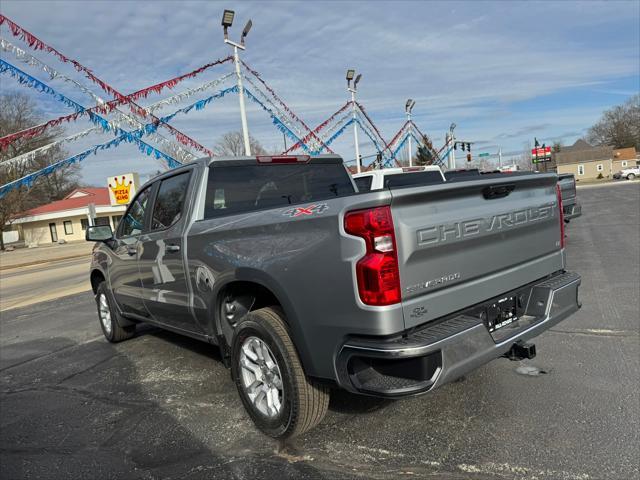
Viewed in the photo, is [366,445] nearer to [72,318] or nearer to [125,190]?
[72,318]

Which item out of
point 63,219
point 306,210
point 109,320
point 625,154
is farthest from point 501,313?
point 625,154

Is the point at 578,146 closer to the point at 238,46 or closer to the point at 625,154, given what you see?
the point at 625,154

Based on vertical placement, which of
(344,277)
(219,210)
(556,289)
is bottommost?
(556,289)

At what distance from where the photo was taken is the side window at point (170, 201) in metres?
4.16

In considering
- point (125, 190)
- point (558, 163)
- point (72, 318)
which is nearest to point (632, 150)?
point (558, 163)

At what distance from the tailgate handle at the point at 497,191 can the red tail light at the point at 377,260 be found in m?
0.85

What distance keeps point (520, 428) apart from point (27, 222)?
198 feet

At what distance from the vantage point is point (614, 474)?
2586 mm

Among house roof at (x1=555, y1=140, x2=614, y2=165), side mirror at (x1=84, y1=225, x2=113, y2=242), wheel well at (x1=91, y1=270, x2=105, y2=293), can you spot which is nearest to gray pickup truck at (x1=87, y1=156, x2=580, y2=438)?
side mirror at (x1=84, y1=225, x2=113, y2=242)

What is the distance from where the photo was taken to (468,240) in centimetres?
284

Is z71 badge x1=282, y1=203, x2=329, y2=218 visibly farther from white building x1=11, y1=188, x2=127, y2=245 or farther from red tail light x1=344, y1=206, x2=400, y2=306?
white building x1=11, y1=188, x2=127, y2=245

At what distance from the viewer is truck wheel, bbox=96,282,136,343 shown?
5887 millimetres

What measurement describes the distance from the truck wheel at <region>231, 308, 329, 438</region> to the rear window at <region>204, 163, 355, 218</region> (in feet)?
3.37

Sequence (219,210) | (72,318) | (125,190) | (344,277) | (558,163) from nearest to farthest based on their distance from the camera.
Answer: (344,277) < (219,210) < (72,318) < (125,190) < (558,163)
